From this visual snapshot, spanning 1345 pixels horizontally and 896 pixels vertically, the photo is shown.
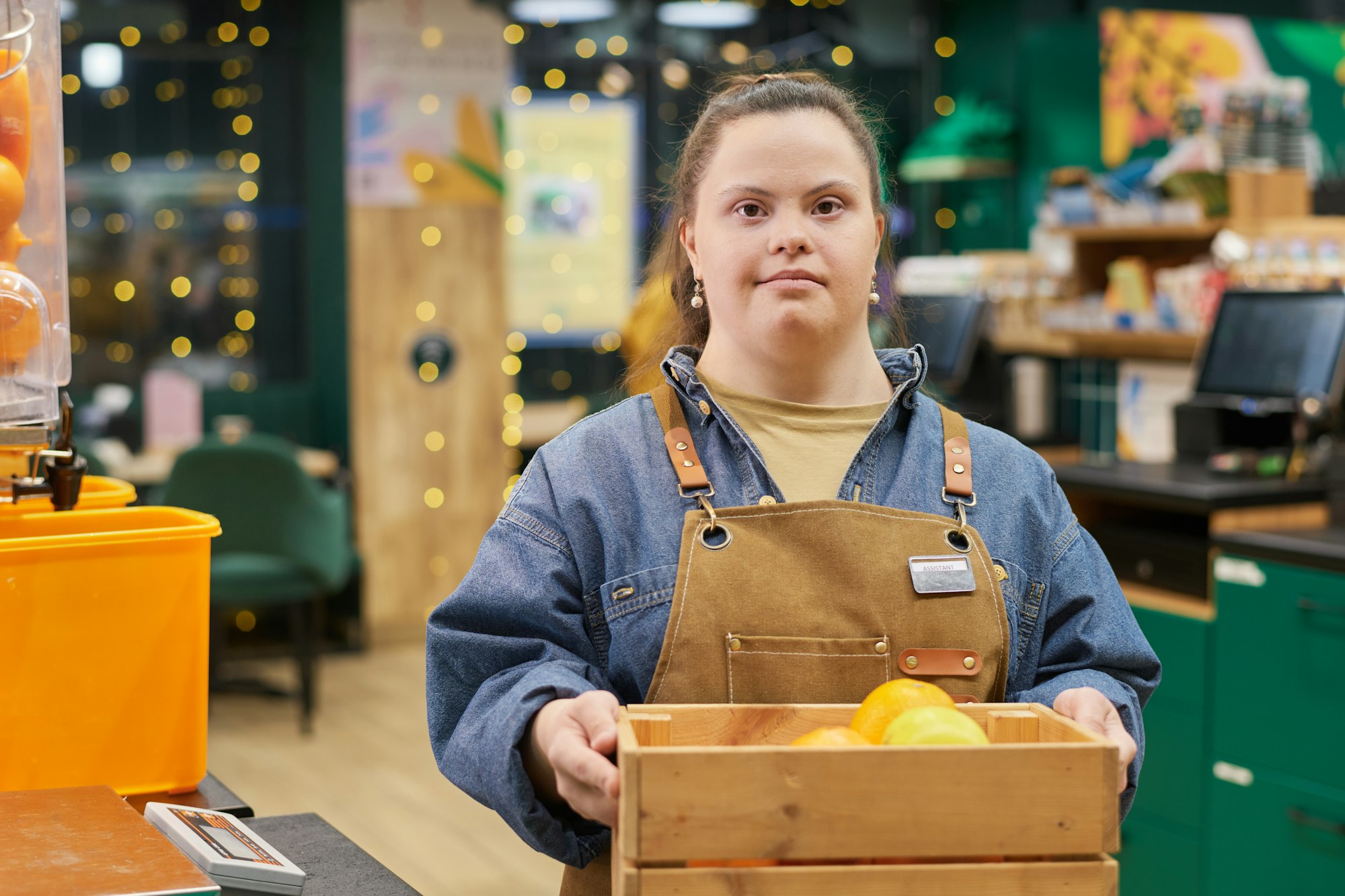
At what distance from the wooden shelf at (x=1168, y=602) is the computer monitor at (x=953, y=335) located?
1509 mm

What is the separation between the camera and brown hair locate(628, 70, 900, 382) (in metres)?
1.48

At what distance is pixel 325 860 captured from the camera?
141cm

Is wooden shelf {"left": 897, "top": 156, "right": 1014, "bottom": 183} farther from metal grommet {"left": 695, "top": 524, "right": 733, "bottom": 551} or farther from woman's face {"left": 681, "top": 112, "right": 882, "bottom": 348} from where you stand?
metal grommet {"left": 695, "top": 524, "right": 733, "bottom": 551}

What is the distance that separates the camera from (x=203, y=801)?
1548mm

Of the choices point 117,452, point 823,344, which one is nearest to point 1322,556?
point 823,344

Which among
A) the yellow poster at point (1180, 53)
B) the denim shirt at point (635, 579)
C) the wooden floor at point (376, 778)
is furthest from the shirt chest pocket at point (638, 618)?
the yellow poster at point (1180, 53)

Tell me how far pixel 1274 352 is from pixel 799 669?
285 cm

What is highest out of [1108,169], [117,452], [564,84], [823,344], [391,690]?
[564,84]

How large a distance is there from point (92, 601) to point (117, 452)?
4148 mm

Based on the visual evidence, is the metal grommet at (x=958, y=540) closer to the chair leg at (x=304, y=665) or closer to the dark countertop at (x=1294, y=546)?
the dark countertop at (x=1294, y=546)

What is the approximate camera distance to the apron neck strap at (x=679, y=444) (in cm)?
142

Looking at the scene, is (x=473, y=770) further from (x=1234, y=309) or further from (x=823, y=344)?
(x=1234, y=309)

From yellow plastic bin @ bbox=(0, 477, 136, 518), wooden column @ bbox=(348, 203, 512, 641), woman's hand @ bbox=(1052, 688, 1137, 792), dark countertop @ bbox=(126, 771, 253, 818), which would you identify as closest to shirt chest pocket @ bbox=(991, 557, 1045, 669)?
woman's hand @ bbox=(1052, 688, 1137, 792)

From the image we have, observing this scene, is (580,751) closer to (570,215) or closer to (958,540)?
(958,540)
